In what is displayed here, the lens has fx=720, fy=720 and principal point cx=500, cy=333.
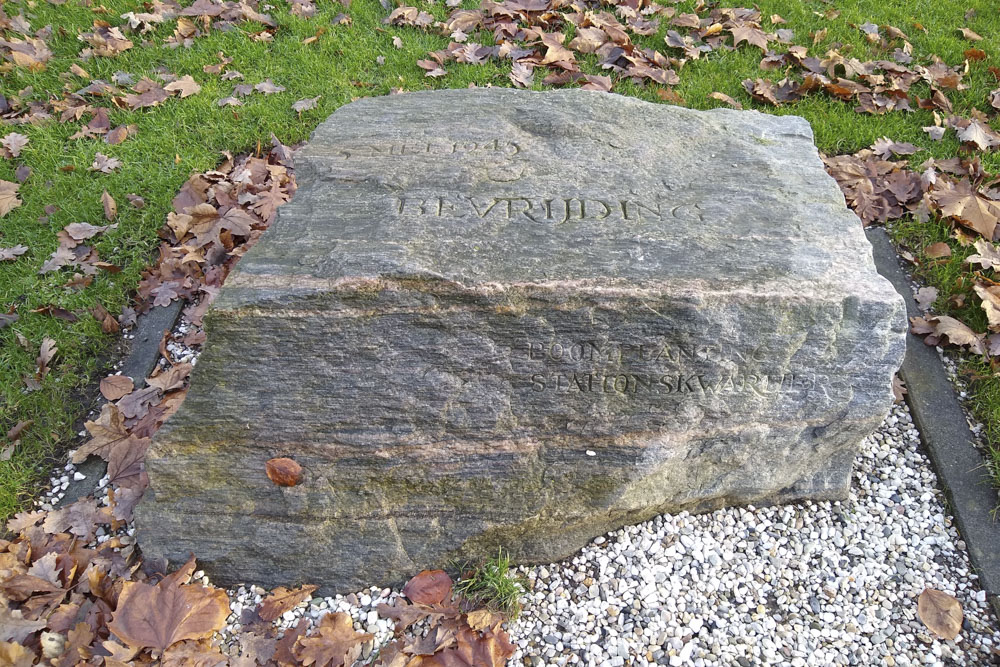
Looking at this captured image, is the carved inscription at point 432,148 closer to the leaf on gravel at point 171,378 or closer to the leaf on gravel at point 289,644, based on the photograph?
the leaf on gravel at point 171,378

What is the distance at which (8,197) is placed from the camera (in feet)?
14.2

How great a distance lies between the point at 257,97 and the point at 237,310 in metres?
3.30

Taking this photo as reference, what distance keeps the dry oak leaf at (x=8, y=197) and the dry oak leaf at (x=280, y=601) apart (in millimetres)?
3189

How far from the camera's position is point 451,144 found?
306 cm

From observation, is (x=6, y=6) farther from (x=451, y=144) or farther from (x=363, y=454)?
(x=363, y=454)

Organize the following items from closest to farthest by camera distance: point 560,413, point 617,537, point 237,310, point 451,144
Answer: point 237,310
point 560,413
point 617,537
point 451,144

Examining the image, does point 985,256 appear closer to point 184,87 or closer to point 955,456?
point 955,456

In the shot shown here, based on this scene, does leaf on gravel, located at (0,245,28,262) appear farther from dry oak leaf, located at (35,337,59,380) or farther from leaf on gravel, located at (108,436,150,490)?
leaf on gravel, located at (108,436,150,490)

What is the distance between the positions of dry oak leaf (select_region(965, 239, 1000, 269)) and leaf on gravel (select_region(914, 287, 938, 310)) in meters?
0.21

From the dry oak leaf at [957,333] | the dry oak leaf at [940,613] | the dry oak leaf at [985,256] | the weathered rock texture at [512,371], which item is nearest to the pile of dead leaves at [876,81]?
the dry oak leaf at [985,256]

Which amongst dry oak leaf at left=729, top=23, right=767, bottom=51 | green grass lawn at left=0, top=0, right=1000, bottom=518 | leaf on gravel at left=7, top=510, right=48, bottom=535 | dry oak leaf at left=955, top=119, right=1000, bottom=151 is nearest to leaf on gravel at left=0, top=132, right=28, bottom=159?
green grass lawn at left=0, top=0, right=1000, bottom=518

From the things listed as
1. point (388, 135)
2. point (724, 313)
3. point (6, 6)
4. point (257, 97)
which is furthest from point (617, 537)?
point (6, 6)

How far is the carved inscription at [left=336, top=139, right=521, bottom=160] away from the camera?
2.99 m

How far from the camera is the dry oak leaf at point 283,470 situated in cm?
241
